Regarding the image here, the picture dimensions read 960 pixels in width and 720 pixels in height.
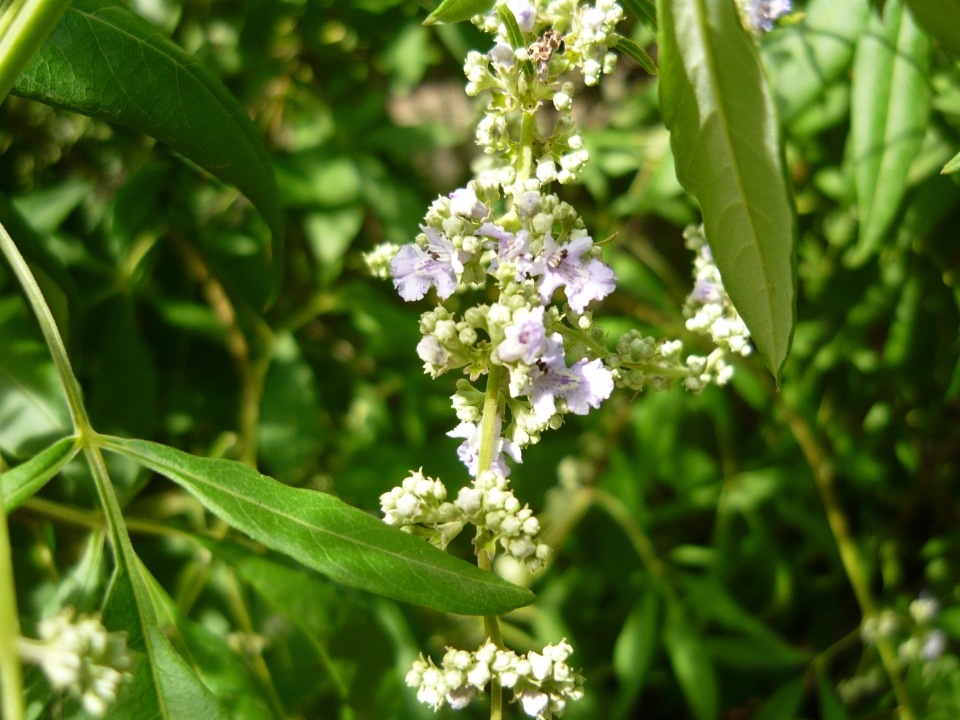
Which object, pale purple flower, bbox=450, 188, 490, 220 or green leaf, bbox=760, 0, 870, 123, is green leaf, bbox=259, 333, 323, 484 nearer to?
pale purple flower, bbox=450, 188, 490, 220

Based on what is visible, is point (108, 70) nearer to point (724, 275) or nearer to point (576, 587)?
point (724, 275)

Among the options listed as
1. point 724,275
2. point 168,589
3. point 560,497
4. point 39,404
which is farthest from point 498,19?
point 560,497

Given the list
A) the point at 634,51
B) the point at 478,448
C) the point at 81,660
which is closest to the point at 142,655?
the point at 81,660

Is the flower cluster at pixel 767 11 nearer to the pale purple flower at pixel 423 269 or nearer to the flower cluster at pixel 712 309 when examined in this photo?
the flower cluster at pixel 712 309

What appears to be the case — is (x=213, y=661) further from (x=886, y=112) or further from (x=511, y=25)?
(x=886, y=112)

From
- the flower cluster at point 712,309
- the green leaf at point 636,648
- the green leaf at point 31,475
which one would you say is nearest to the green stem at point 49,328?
the green leaf at point 31,475

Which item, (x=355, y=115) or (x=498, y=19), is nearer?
(x=498, y=19)

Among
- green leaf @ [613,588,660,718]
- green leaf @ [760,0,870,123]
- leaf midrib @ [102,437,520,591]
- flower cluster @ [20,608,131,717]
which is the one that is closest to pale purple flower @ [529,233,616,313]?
leaf midrib @ [102,437,520,591]
